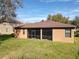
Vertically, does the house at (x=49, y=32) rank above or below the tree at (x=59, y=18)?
below

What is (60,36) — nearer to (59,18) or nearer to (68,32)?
(68,32)

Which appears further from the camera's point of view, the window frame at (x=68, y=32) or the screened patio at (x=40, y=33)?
the screened patio at (x=40, y=33)

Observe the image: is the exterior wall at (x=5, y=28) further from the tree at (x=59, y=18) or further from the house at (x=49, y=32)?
the tree at (x=59, y=18)

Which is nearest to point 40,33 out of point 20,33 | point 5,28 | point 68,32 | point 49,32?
point 49,32

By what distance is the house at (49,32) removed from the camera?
3681cm

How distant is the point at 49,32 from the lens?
38.4 m

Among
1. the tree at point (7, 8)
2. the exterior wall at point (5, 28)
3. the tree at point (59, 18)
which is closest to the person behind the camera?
the tree at point (7, 8)

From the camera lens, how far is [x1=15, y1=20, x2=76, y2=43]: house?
36.8m

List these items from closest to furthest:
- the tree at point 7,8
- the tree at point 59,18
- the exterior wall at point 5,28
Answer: the tree at point 7,8 < the exterior wall at point 5,28 < the tree at point 59,18

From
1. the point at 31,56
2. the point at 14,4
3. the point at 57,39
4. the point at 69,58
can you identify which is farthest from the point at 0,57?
the point at 57,39

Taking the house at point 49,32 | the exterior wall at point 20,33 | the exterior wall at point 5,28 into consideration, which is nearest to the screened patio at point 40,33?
the house at point 49,32

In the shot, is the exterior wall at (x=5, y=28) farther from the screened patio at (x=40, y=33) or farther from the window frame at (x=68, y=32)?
the window frame at (x=68, y=32)

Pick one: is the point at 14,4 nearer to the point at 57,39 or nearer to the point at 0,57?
the point at 57,39

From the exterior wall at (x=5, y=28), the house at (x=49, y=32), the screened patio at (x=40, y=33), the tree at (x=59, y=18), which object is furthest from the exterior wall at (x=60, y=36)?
the tree at (x=59, y=18)
